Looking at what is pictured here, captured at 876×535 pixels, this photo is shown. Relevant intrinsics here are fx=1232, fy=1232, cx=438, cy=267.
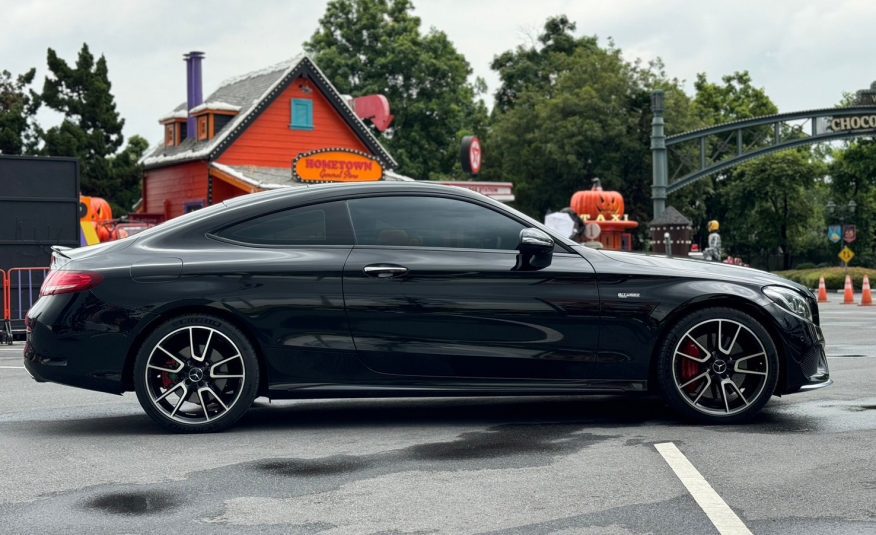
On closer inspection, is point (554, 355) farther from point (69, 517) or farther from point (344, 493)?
point (69, 517)

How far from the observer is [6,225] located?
1769cm

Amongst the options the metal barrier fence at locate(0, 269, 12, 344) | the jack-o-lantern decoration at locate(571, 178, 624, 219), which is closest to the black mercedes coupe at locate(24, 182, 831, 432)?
the metal barrier fence at locate(0, 269, 12, 344)

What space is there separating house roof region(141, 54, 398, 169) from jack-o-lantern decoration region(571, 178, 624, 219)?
9341mm

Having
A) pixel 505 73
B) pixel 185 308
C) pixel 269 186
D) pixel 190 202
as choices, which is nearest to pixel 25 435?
pixel 185 308

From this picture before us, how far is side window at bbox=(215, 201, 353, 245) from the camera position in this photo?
7.18m

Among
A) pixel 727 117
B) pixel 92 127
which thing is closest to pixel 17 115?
pixel 92 127

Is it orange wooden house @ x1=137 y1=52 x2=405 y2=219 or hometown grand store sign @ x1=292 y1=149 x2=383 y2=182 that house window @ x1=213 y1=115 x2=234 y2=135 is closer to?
orange wooden house @ x1=137 y1=52 x2=405 y2=219

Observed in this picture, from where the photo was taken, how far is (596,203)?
49375 millimetres

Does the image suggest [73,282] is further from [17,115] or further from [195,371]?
[17,115]

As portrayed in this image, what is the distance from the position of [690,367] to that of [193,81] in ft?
124

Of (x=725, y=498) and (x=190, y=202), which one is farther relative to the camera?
(x=190, y=202)

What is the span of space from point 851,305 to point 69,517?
2509cm

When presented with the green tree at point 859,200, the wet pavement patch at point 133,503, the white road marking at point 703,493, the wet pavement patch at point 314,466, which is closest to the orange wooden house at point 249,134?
the wet pavement patch at point 314,466

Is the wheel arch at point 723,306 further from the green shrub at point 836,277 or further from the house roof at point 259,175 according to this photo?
the green shrub at point 836,277
